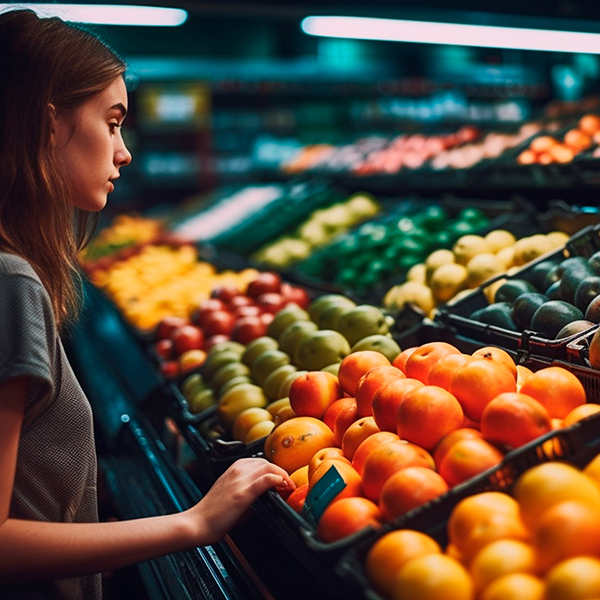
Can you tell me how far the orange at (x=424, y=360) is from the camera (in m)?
1.64

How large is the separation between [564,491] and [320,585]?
20.9 inches

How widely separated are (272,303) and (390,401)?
6.02 feet

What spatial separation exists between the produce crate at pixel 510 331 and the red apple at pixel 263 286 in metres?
1.35

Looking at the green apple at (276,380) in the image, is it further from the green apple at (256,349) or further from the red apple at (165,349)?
the red apple at (165,349)

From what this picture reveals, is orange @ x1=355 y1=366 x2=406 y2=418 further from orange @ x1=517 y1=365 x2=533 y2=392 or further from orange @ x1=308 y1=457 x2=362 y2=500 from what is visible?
orange @ x1=517 y1=365 x2=533 y2=392

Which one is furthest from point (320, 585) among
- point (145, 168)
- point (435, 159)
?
point (145, 168)

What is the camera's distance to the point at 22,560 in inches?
47.3

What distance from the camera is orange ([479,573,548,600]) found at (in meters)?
0.93

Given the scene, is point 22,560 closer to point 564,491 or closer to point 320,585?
point 320,585

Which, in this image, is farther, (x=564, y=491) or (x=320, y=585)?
(x=320, y=585)

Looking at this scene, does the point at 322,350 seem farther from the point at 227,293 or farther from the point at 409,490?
the point at 227,293

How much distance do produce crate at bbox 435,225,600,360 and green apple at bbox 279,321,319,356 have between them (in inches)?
18.2

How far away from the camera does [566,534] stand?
958 mm

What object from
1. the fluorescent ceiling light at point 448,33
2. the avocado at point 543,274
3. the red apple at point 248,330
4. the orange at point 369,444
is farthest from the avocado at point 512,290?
the fluorescent ceiling light at point 448,33
